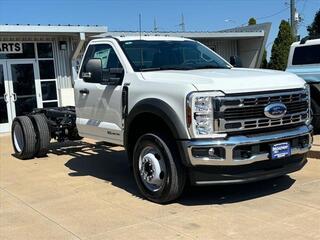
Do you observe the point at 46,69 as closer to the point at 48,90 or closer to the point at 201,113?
the point at 48,90

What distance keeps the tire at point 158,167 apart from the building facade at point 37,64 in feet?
32.0

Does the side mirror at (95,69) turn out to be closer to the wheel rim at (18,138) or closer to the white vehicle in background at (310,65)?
the wheel rim at (18,138)

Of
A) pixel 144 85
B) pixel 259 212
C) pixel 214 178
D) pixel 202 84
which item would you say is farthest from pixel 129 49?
pixel 259 212

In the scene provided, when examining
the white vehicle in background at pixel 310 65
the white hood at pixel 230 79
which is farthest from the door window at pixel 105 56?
the white vehicle in background at pixel 310 65

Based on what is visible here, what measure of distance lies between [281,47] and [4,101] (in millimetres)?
18693

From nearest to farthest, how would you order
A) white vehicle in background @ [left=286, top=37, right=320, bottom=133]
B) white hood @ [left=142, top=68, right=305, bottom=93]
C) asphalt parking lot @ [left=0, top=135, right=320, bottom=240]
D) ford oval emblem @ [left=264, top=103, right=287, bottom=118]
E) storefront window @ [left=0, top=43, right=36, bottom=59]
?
1. asphalt parking lot @ [left=0, top=135, right=320, bottom=240]
2. white hood @ [left=142, top=68, right=305, bottom=93]
3. ford oval emblem @ [left=264, top=103, right=287, bottom=118]
4. white vehicle in background @ [left=286, top=37, right=320, bottom=133]
5. storefront window @ [left=0, top=43, right=36, bottom=59]

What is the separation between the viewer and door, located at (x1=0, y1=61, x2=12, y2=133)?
51.9 ft

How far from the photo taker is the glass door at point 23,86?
631 inches

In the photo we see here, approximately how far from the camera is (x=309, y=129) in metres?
6.19

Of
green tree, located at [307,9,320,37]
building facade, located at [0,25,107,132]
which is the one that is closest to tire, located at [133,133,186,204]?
building facade, located at [0,25,107,132]

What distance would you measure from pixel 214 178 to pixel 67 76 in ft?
41.2

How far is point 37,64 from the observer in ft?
54.3

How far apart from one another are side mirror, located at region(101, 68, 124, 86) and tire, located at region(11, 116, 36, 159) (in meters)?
3.45

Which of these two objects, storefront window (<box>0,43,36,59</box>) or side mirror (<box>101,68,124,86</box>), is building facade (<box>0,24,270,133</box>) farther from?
side mirror (<box>101,68,124,86</box>)
